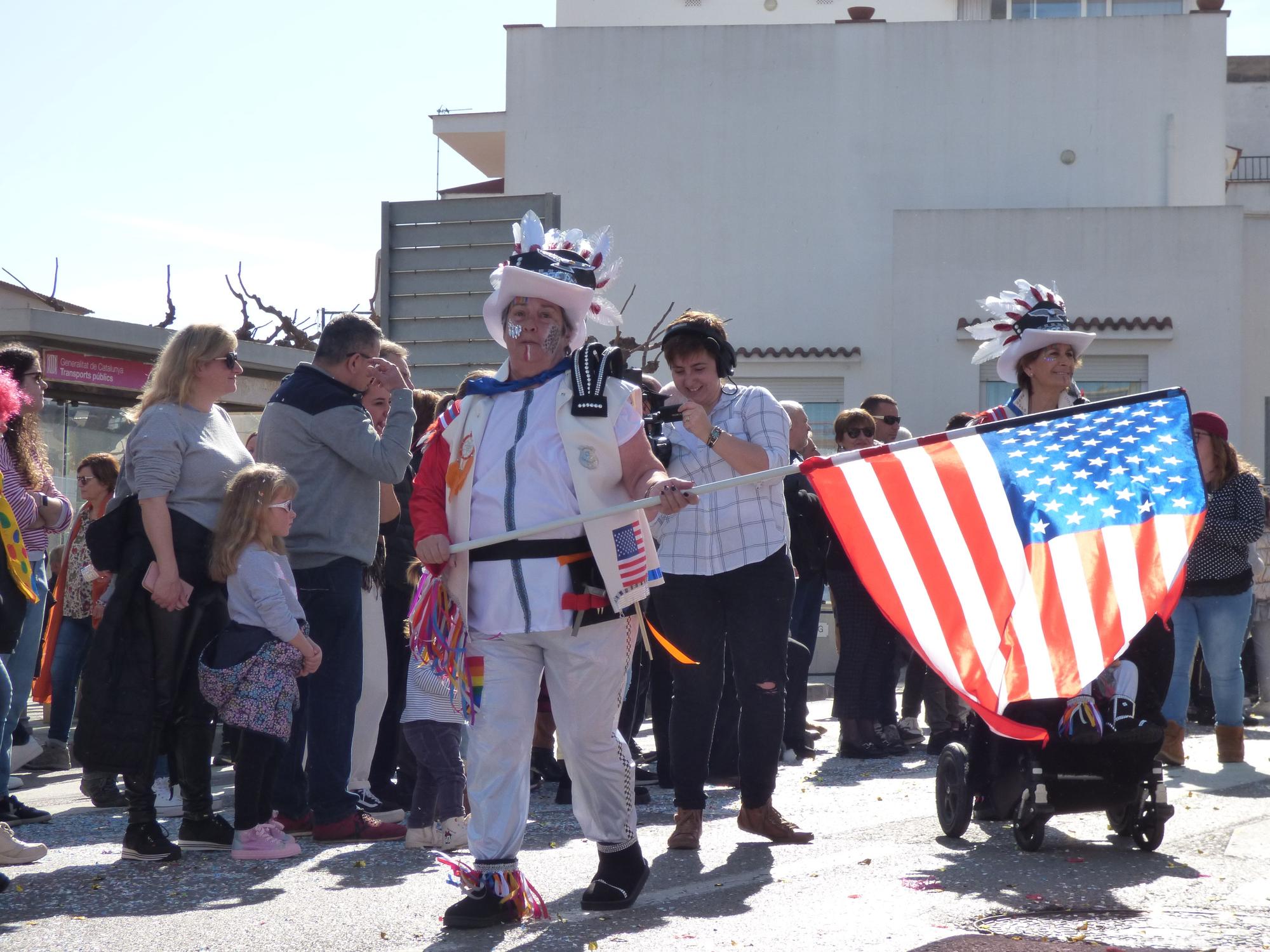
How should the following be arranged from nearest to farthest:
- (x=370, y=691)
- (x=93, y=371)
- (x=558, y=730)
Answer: (x=558, y=730) → (x=370, y=691) → (x=93, y=371)

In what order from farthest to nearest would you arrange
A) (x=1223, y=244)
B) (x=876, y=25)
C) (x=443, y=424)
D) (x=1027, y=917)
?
(x=876, y=25) → (x=1223, y=244) → (x=443, y=424) → (x=1027, y=917)

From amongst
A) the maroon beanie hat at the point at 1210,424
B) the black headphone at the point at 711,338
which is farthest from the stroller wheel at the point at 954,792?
the maroon beanie hat at the point at 1210,424

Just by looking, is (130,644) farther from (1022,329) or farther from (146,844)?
(1022,329)

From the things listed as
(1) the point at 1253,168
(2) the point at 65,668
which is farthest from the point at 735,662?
(1) the point at 1253,168

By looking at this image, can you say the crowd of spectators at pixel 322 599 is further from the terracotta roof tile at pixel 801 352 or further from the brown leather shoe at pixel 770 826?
the terracotta roof tile at pixel 801 352

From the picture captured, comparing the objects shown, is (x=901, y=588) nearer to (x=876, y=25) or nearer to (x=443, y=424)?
(x=443, y=424)

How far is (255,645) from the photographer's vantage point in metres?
6.04

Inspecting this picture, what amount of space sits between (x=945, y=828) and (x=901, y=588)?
4.90ft

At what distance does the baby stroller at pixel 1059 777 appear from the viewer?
593 centimetres

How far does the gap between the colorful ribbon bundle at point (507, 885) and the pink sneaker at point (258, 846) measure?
1336 millimetres

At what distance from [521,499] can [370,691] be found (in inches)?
91.0

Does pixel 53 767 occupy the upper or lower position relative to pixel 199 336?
lower

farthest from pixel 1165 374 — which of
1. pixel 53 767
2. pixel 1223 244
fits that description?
pixel 53 767

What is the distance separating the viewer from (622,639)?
511 cm
